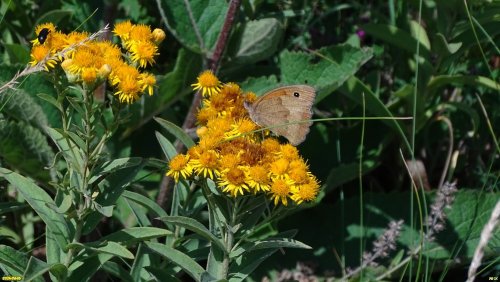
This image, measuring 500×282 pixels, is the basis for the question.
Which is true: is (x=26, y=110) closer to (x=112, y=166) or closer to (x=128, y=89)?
(x=112, y=166)

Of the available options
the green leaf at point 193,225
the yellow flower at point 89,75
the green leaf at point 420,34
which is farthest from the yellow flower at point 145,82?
the green leaf at point 420,34

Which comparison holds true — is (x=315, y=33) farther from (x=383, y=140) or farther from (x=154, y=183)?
(x=154, y=183)

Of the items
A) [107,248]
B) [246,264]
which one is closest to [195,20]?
[246,264]

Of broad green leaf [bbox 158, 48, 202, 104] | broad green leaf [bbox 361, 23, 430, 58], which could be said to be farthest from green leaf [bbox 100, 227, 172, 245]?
broad green leaf [bbox 361, 23, 430, 58]

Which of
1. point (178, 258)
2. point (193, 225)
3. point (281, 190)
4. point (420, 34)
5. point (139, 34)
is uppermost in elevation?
point (139, 34)

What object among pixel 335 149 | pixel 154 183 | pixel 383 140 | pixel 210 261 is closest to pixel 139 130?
pixel 154 183

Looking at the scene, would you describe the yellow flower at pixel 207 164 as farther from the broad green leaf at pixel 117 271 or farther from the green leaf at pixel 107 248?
the broad green leaf at pixel 117 271
